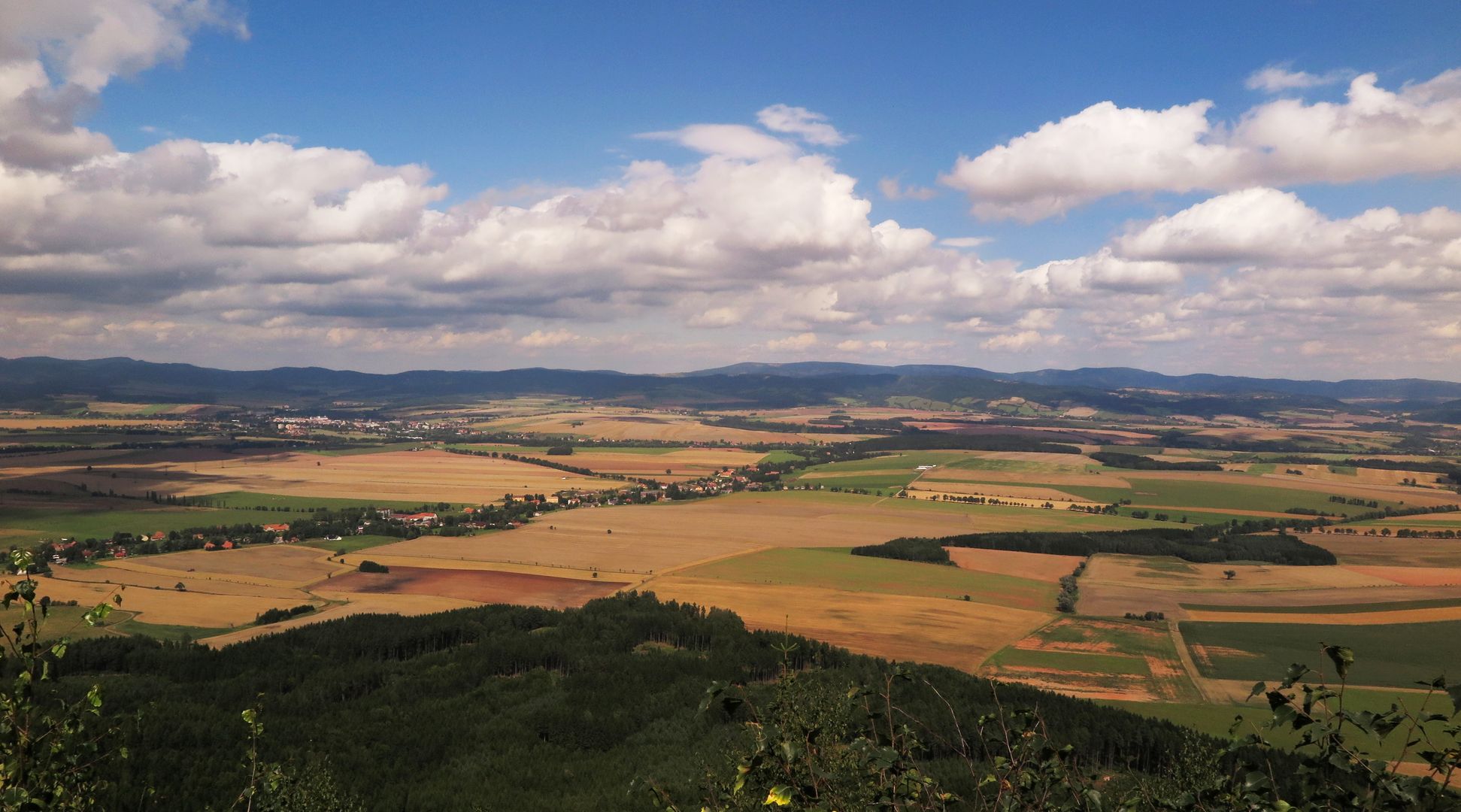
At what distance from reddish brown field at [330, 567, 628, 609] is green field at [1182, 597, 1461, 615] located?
6827cm

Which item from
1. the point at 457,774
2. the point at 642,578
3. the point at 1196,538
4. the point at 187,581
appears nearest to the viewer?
the point at 457,774

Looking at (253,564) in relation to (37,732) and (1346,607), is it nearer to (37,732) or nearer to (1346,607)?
(37,732)

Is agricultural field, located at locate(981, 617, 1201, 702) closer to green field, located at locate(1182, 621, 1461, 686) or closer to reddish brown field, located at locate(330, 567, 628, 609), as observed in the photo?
green field, located at locate(1182, 621, 1461, 686)

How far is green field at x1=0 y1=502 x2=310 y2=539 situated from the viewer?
11638 centimetres

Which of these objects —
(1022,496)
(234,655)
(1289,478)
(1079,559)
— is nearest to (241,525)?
(234,655)

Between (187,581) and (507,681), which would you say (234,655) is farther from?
(187,581)

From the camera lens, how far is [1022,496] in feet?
566

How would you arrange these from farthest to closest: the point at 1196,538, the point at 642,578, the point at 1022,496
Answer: the point at 1022,496 → the point at 1196,538 → the point at 642,578

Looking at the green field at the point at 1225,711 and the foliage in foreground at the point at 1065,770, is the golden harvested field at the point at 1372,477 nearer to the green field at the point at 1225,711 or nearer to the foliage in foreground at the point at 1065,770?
the green field at the point at 1225,711

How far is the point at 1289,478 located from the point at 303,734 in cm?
21243

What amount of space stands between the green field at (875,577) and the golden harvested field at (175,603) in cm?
4945

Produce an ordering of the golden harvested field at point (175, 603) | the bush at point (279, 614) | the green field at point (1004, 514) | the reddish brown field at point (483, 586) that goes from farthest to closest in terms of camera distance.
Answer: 1. the green field at point (1004, 514)
2. the reddish brown field at point (483, 586)
3. the bush at point (279, 614)
4. the golden harvested field at point (175, 603)

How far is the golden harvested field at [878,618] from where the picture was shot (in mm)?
73188

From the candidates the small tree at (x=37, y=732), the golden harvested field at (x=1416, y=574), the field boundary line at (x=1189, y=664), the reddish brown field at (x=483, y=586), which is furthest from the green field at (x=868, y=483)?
the small tree at (x=37, y=732)
